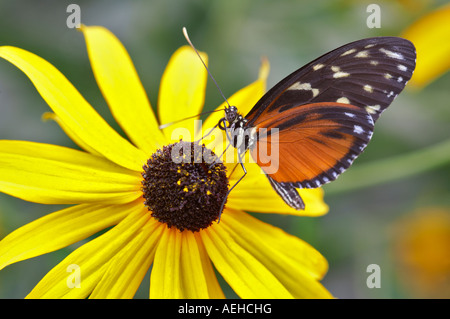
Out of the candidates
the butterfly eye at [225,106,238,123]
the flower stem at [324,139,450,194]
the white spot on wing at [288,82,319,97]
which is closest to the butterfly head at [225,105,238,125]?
the butterfly eye at [225,106,238,123]

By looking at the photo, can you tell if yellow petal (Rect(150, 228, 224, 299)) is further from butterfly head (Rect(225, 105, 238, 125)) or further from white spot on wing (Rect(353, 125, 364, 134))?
white spot on wing (Rect(353, 125, 364, 134))

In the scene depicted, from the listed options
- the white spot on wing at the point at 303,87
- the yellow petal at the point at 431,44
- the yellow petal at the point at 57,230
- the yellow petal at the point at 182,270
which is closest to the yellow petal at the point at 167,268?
the yellow petal at the point at 182,270

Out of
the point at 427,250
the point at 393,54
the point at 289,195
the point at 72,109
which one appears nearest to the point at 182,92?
the point at 72,109

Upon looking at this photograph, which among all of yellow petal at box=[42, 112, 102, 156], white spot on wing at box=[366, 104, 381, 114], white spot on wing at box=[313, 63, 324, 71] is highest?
white spot on wing at box=[313, 63, 324, 71]

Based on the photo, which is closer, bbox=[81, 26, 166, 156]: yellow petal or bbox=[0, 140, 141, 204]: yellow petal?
bbox=[0, 140, 141, 204]: yellow petal

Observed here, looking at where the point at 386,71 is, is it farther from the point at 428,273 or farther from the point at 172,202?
the point at 428,273

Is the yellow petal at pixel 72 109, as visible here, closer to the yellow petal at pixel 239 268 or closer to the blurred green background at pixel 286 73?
the yellow petal at pixel 239 268
